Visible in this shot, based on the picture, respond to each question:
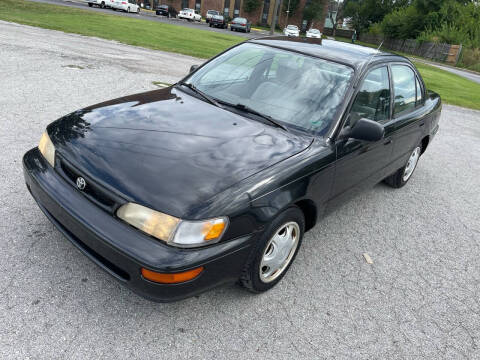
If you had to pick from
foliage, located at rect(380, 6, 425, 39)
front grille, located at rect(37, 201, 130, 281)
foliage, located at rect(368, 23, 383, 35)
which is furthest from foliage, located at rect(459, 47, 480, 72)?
front grille, located at rect(37, 201, 130, 281)

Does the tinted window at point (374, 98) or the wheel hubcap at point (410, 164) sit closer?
the tinted window at point (374, 98)

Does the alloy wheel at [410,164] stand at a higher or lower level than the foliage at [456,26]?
lower

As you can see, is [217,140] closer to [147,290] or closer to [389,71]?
[147,290]

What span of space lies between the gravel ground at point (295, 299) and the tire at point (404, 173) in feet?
0.78

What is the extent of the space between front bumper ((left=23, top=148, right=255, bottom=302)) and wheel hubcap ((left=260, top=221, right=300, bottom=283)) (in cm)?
33

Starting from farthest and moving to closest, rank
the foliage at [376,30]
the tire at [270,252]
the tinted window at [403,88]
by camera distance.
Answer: the foliage at [376,30], the tinted window at [403,88], the tire at [270,252]

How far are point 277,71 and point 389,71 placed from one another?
1244 millimetres

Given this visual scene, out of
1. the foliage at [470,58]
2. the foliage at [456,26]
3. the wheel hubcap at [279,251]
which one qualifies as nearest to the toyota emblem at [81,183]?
the wheel hubcap at [279,251]

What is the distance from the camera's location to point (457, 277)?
330cm

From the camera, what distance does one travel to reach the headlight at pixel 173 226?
204cm

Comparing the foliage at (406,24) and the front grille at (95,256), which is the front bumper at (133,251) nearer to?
the front grille at (95,256)

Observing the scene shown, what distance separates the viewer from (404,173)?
4875 mm

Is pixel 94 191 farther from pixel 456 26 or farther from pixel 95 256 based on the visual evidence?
pixel 456 26

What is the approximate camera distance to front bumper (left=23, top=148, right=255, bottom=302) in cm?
203
